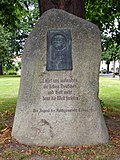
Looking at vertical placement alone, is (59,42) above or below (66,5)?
below

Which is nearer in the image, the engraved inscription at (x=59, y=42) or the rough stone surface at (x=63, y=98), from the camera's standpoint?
the rough stone surface at (x=63, y=98)

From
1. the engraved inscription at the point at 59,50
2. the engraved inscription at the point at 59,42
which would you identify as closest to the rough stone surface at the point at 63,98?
the engraved inscription at the point at 59,50

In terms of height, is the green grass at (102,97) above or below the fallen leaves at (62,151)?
below

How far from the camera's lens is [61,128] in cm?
606

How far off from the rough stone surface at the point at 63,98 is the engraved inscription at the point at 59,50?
0.29ft

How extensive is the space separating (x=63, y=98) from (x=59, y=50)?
1.02 meters

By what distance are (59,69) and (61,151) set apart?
1630 mm

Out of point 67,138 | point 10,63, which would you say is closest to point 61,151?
point 67,138

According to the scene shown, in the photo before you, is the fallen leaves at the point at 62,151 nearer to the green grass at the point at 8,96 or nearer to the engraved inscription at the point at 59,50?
the engraved inscription at the point at 59,50

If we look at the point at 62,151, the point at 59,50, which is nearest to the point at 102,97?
the point at 59,50

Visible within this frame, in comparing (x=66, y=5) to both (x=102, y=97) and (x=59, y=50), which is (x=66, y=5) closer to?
(x=59, y=50)

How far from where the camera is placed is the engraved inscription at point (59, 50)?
6176 mm

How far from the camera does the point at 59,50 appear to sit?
6.34 metres

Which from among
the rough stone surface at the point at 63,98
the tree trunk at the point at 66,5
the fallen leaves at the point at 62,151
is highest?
the tree trunk at the point at 66,5
